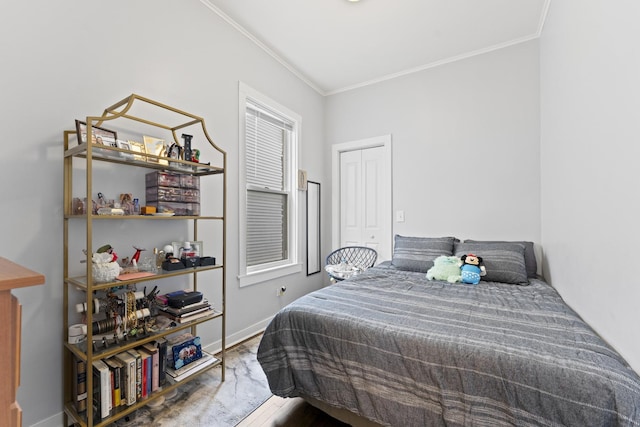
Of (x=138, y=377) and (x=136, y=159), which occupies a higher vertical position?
(x=136, y=159)

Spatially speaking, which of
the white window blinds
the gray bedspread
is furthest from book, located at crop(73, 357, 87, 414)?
the white window blinds

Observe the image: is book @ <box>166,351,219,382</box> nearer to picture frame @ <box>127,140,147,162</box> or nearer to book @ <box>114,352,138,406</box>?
book @ <box>114,352,138,406</box>

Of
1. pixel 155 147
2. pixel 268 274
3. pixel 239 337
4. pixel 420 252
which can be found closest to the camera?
pixel 155 147

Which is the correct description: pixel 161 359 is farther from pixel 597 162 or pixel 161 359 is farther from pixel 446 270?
pixel 597 162

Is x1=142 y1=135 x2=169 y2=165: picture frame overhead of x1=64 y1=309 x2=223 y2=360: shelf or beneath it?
overhead

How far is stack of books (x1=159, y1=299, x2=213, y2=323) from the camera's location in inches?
73.5

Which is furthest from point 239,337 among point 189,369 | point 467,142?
point 467,142

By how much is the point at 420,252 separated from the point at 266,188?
174cm

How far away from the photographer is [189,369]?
74.5 inches

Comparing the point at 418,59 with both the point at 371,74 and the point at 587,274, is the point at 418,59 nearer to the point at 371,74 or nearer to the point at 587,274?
the point at 371,74

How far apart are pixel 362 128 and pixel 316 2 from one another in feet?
5.33

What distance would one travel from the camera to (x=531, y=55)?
2775mm

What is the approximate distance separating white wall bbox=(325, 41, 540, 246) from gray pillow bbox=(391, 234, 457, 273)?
1.13 ft

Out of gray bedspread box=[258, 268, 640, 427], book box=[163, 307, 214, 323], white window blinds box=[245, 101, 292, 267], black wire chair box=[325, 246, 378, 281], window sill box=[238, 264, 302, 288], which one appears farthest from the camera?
black wire chair box=[325, 246, 378, 281]
